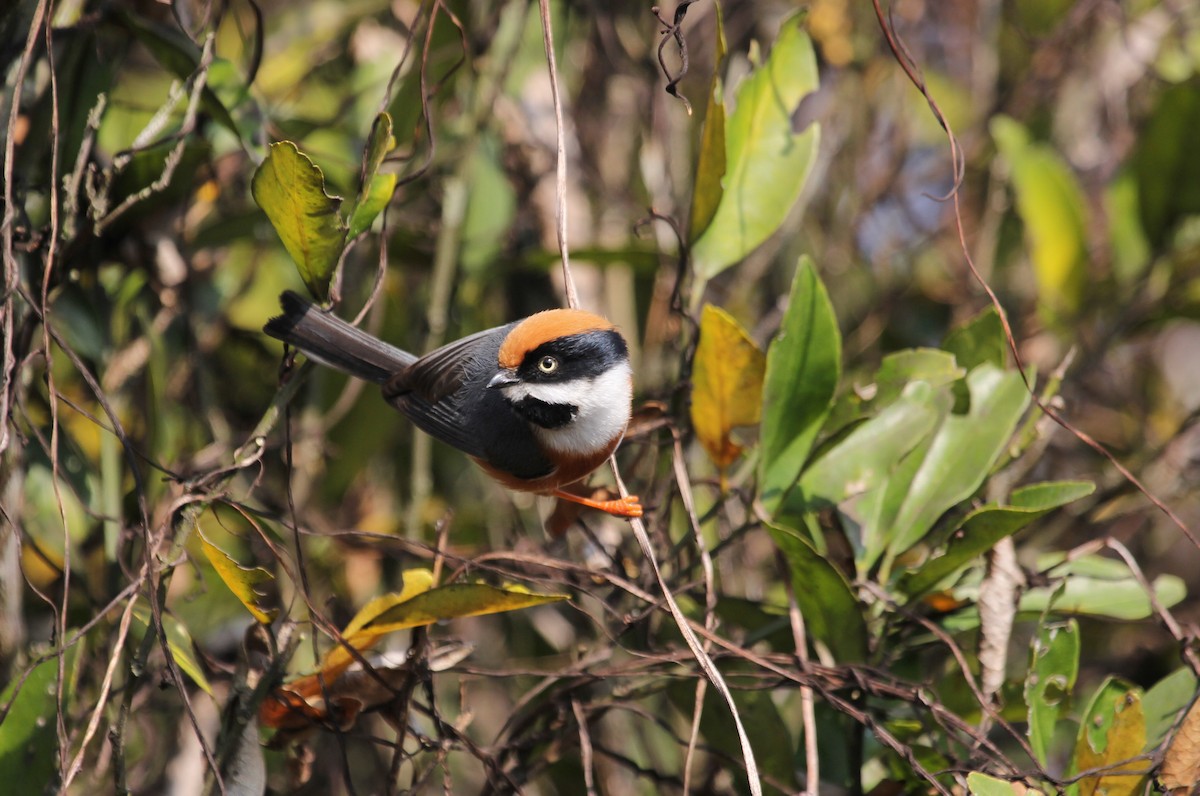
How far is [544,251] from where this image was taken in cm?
323

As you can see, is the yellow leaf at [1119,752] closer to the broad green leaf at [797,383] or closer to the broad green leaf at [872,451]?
the broad green leaf at [872,451]

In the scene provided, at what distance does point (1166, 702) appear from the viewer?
7.09 feet

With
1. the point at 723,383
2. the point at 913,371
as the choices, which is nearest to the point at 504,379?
the point at 723,383

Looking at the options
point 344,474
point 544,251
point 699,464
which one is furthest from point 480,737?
point 544,251

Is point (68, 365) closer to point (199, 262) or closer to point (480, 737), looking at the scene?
point (199, 262)

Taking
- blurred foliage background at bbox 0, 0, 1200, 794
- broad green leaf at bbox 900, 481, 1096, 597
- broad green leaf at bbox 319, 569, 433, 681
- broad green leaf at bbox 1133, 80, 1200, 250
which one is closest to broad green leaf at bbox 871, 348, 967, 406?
blurred foliage background at bbox 0, 0, 1200, 794

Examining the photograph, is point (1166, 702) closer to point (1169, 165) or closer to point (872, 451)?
point (872, 451)

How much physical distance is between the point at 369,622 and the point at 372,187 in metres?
0.80

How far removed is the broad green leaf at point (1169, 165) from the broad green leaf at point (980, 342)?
1.24 metres

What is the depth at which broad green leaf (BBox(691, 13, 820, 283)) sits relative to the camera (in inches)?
94.7

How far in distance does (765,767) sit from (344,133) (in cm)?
222

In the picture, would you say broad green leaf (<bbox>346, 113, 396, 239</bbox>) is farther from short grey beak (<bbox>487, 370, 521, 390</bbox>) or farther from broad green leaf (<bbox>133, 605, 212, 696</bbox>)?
broad green leaf (<bbox>133, 605, 212, 696</bbox>)

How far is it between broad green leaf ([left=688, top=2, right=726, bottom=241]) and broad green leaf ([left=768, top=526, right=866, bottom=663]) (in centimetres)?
70

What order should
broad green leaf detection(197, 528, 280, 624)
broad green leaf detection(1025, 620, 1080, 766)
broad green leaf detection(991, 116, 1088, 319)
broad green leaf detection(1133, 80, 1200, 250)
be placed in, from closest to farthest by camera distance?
1. broad green leaf detection(197, 528, 280, 624)
2. broad green leaf detection(1025, 620, 1080, 766)
3. broad green leaf detection(1133, 80, 1200, 250)
4. broad green leaf detection(991, 116, 1088, 319)
